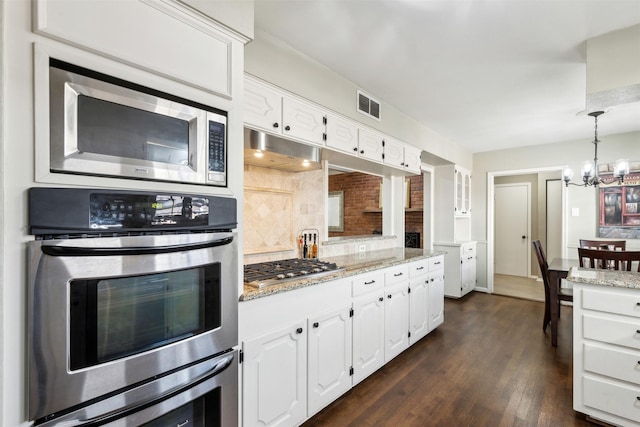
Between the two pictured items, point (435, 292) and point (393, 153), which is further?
point (435, 292)

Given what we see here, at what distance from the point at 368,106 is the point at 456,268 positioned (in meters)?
3.18

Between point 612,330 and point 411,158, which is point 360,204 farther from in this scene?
point 612,330

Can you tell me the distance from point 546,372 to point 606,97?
223cm

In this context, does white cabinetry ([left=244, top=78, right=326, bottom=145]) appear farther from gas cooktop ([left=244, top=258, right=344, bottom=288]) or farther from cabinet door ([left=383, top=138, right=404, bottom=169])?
cabinet door ([left=383, top=138, right=404, bottom=169])

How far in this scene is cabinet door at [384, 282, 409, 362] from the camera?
103 inches

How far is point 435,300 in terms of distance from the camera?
11.3ft

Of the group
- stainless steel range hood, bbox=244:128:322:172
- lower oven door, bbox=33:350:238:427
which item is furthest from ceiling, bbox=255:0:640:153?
lower oven door, bbox=33:350:238:427

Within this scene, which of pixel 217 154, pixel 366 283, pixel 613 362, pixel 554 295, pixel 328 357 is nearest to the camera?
pixel 217 154

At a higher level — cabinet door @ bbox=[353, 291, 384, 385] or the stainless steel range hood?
the stainless steel range hood

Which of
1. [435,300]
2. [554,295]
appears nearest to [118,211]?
[435,300]

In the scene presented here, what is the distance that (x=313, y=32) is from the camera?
6.70ft

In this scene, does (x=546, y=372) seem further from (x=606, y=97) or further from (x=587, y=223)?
(x=587, y=223)

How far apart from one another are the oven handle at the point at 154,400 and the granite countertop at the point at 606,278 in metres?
2.21

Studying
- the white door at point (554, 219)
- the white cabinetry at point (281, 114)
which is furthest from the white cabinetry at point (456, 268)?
the white cabinetry at point (281, 114)
